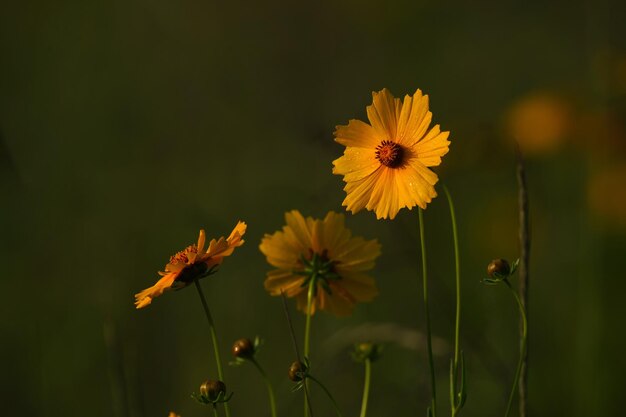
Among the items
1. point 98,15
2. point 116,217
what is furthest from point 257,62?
point 116,217

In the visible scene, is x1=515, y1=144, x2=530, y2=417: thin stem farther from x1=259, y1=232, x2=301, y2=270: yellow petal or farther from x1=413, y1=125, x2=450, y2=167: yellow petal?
x1=259, y1=232, x2=301, y2=270: yellow petal

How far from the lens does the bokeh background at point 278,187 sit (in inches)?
67.6

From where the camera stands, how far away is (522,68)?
345 cm

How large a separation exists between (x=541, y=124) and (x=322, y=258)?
64.6 inches

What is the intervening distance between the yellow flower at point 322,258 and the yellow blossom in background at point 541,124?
1.48 meters

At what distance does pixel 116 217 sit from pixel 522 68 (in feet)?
5.83

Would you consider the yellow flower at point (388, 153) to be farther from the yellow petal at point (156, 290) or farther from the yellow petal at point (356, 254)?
the yellow petal at point (156, 290)

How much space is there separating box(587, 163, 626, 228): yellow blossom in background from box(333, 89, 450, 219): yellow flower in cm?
146

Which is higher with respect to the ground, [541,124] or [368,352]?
[541,124]

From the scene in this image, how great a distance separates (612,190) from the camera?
2184 mm

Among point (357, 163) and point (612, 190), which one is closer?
point (357, 163)

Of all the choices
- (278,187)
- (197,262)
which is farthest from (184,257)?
(278,187)

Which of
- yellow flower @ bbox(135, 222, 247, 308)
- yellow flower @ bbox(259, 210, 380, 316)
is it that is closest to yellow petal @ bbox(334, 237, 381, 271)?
yellow flower @ bbox(259, 210, 380, 316)

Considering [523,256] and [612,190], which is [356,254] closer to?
[523,256]
